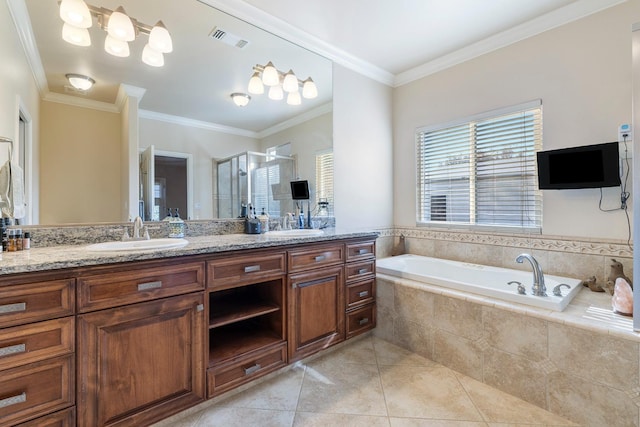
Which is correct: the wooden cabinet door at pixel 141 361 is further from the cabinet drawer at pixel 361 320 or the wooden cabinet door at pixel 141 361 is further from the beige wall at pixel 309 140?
the beige wall at pixel 309 140

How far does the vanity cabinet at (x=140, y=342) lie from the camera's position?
126 centimetres

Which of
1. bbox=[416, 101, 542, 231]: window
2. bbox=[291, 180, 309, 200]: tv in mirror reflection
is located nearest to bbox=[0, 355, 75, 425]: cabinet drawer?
bbox=[291, 180, 309, 200]: tv in mirror reflection

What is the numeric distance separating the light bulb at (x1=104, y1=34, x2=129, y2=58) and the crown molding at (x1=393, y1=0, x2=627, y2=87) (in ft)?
8.54

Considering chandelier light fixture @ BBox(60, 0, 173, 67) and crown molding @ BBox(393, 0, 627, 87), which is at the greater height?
crown molding @ BBox(393, 0, 627, 87)

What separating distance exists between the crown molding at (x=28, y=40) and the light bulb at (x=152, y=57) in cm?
53

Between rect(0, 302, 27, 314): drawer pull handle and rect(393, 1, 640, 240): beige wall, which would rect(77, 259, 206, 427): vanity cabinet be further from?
rect(393, 1, 640, 240): beige wall

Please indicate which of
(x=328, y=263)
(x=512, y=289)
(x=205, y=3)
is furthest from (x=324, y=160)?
(x=512, y=289)

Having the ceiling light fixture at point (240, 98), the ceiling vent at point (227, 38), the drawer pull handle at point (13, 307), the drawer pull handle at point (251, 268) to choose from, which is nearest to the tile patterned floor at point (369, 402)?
the drawer pull handle at point (251, 268)

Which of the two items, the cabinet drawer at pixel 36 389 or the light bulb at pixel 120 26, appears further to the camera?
the light bulb at pixel 120 26

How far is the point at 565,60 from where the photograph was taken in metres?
2.27

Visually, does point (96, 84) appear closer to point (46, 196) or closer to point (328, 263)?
point (46, 196)

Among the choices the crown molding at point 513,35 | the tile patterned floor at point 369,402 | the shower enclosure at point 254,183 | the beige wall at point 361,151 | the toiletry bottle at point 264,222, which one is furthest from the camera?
the beige wall at point 361,151

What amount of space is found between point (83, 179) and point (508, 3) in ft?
10.1

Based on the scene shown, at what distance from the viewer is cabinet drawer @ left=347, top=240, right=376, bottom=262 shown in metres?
2.35
